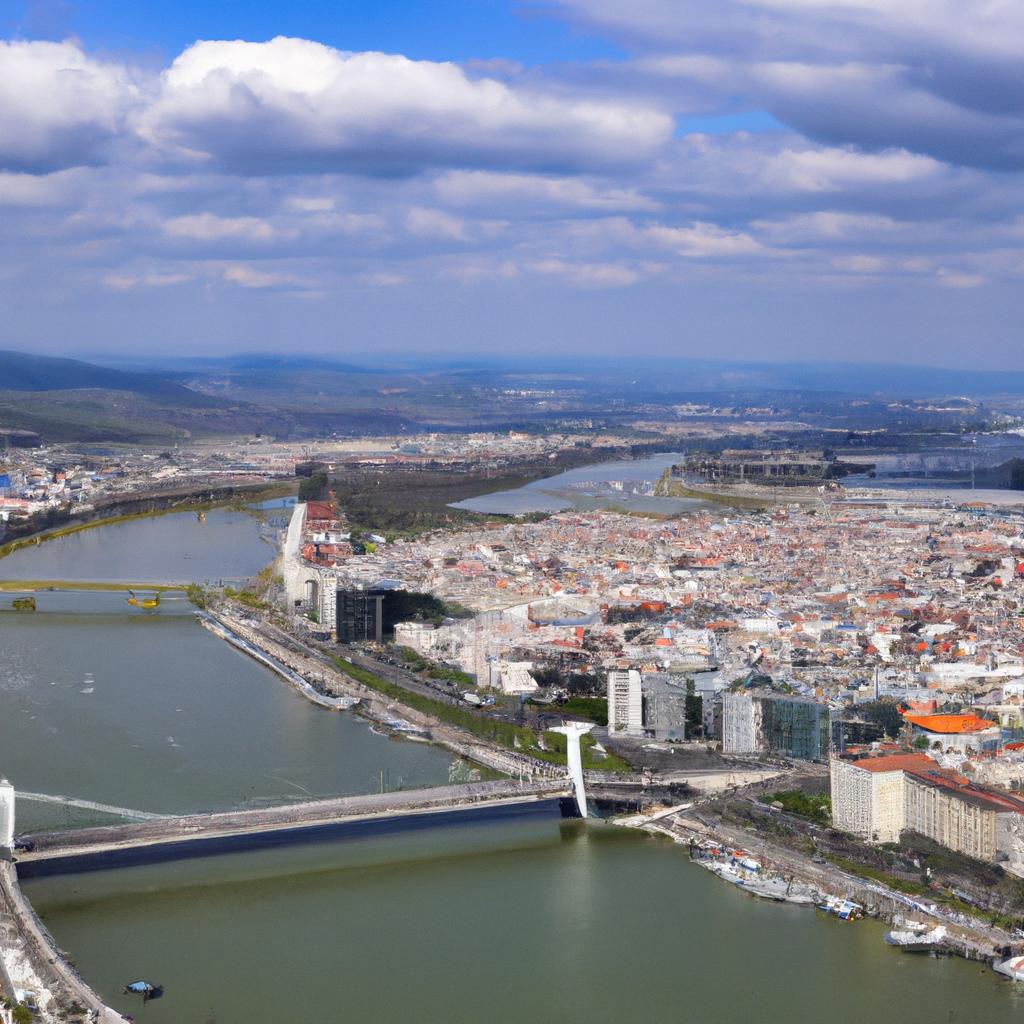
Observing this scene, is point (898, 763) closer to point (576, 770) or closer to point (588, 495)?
point (576, 770)

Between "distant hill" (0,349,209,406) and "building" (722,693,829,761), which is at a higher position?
"distant hill" (0,349,209,406)

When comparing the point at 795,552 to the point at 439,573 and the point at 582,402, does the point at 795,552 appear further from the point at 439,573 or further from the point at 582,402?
the point at 582,402

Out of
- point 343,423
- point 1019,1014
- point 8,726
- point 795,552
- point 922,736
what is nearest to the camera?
point 1019,1014

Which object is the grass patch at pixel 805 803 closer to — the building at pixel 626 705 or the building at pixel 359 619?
the building at pixel 626 705

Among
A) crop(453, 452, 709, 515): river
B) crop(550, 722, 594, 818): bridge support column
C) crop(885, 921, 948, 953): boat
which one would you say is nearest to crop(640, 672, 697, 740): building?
crop(550, 722, 594, 818): bridge support column

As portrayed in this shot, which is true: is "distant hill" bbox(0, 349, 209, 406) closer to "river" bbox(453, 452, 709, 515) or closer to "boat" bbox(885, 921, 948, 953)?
"river" bbox(453, 452, 709, 515)

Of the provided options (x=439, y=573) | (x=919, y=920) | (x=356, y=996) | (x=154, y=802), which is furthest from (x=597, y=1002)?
(x=439, y=573)
